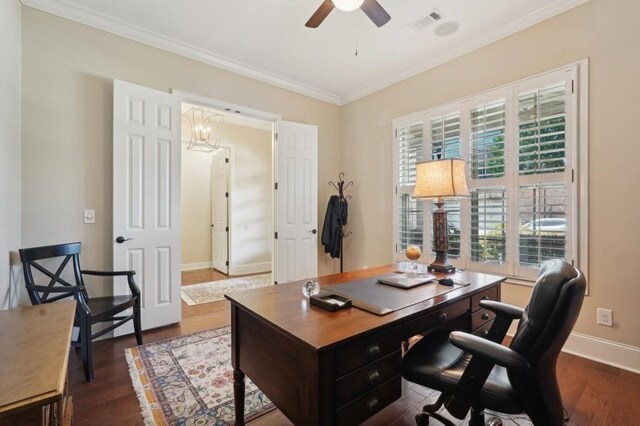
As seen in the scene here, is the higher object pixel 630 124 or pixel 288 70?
pixel 288 70

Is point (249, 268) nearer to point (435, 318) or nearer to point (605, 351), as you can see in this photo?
point (435, 318)

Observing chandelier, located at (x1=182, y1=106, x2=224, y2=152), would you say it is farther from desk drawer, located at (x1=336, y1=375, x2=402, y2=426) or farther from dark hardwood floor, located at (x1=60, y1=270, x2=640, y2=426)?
desk drawer, located at (x1=336, y1=375, x2=402, y2=426)

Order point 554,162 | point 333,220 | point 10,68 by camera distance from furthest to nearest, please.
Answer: point 333,220
point 554,162
point 10,68

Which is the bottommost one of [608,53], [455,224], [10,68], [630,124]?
[455,224]

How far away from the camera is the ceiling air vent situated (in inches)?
101

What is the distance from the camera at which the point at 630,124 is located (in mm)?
2154

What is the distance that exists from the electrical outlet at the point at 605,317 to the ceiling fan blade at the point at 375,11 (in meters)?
2.71

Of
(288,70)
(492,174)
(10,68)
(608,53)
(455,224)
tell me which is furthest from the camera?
(288,70)

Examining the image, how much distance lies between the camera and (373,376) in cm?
114

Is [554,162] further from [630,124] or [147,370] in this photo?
[147,370]

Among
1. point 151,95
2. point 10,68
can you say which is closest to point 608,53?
point 151,95

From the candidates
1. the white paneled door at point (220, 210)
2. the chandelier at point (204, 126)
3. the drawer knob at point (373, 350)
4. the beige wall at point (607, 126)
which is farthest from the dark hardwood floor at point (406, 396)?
the chandelier at point (204, 126)

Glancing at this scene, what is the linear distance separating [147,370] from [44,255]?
1.21m

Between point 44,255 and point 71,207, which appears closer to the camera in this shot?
point 44,255
